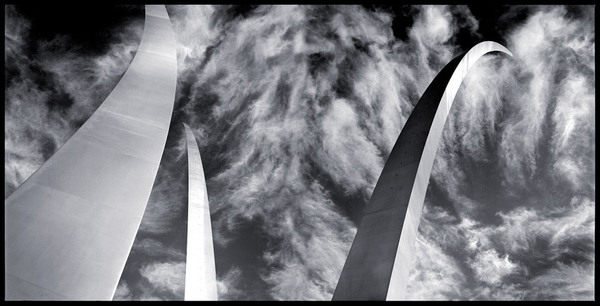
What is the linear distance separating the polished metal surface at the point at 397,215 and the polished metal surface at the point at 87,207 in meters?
5.25

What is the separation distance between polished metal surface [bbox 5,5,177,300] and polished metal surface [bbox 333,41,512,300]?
17.2ft

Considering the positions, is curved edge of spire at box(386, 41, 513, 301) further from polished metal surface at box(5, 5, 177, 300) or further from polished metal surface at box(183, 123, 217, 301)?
polished metal surface at box(183, 123, 217, 301)

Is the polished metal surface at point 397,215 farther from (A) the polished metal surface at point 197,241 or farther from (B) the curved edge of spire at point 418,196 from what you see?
(A) the polished metal surface at point 197,241

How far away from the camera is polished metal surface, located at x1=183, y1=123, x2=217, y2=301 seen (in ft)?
66.4

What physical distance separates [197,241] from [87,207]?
13.8 m

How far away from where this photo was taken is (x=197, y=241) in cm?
2097

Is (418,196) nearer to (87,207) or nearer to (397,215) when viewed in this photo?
(397,215)

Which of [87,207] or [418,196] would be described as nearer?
[87,207]

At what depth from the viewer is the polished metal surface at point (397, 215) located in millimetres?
9211

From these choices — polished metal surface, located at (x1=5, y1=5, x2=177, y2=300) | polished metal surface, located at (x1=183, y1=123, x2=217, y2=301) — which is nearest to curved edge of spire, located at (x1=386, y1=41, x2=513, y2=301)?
polished metal surface, located at (x1=5, y1=5, x2=177, y2=300)

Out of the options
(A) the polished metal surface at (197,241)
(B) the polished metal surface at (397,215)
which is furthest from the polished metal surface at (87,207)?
(A) the polished metal surface at (197,241)

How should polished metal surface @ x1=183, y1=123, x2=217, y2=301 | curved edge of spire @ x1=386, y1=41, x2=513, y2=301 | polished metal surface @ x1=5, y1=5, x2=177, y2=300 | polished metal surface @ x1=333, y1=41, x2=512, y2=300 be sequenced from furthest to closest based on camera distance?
polished metal surface @ x1=183, y1=123, x2=217, y2=301 < curved edge of spire @ x1=386, y1=41, x2=513, y2=301 < polished metal surface @ x1=333, y1=41, x2=512, y2=300 < polished metal surface @ x1=5, y1=5, x2=177, y2=300

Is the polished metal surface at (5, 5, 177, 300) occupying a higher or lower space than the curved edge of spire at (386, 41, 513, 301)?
lower

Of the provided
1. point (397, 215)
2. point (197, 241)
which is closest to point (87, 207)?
point (397, 215)
